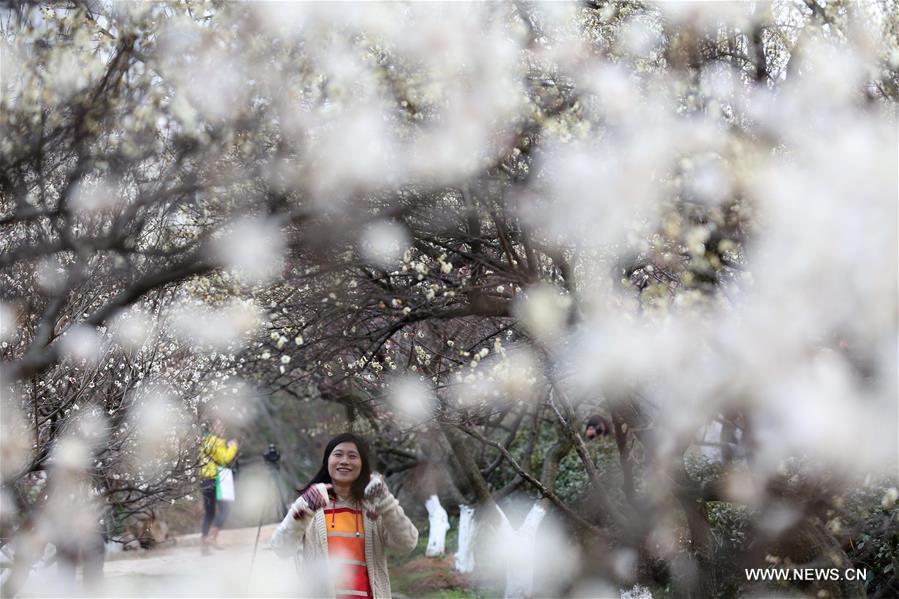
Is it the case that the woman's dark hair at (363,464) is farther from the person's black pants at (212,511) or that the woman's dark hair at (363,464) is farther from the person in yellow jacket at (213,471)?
the person's black pants at (212,511)

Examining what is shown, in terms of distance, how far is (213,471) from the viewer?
1238 centimetres

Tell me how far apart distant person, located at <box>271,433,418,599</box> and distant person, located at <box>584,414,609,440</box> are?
36.3 feet

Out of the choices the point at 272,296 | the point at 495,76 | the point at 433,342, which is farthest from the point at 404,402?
the point at 495,76

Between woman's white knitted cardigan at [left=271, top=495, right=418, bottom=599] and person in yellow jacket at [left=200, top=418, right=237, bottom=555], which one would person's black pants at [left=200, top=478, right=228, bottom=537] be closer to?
person in yellow jacket at [left=200, top=418, right=237, bottom=555]

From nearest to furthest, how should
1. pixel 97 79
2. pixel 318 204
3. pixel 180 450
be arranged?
pixel 97 79 < pixel 318 204 < pixel 180 450

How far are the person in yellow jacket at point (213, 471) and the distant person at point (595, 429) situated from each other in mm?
5480

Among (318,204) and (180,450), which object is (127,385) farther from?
(318,204)

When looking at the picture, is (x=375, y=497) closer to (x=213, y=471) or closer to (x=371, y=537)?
(x=371, y=537)

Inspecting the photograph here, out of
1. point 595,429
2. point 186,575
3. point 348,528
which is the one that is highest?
point 595,429

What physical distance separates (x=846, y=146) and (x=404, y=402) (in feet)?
17.8

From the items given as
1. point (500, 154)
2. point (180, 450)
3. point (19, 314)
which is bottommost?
point (180, 450)

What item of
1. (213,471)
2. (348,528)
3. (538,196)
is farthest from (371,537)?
(213,471)

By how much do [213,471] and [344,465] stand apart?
6736 millimetres

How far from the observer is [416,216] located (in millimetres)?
6504
